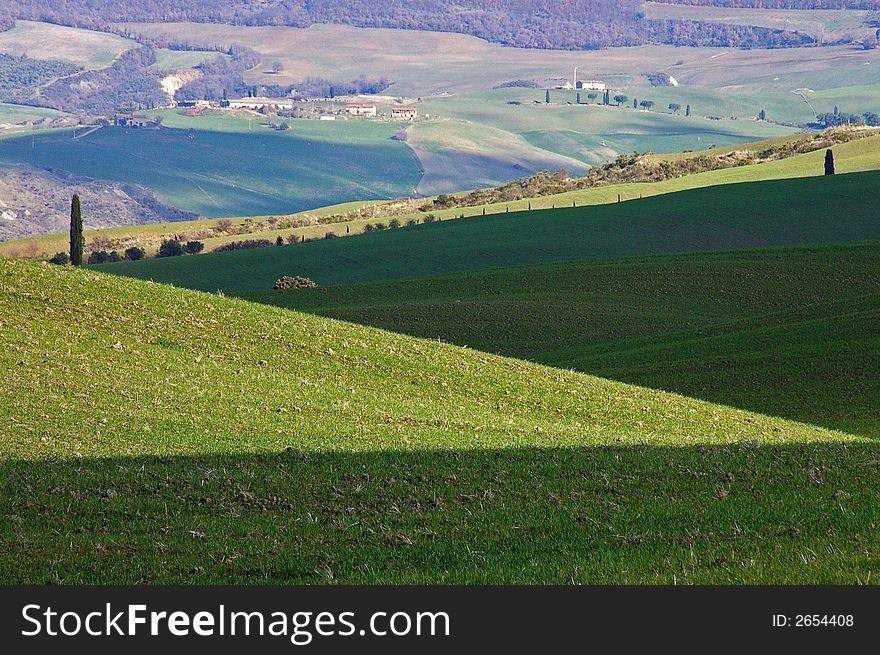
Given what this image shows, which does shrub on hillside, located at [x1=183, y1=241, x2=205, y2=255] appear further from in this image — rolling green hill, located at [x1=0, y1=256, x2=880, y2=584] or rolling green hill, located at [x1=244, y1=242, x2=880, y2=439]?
rolling green hill, located at [x1=0, y1=256, x2=880, y2=584]

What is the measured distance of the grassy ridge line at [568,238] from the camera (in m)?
89.0

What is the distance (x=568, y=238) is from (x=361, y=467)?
78340mm

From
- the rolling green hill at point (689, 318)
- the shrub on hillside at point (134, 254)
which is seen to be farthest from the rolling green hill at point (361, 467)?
the shrub on hillside at point (134, 254)

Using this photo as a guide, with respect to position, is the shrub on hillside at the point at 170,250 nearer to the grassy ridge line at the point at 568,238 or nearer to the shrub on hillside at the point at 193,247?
the shrub on hillside at the point at 193,247

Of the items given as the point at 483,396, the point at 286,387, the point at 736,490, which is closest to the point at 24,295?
the point at 286,387

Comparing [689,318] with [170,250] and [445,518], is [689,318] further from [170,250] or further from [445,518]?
[170,250]

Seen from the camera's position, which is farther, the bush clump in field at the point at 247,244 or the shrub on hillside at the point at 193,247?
the bush clump in field at the point at 247,244

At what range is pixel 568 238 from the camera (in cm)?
9394

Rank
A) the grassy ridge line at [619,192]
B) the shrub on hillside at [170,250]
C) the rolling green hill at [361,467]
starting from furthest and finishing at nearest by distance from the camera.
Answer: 1. the grassy ridge line at [619,192]
2. the shrub on hillside at [170,250]
3. the rolling green hill at [361,467]

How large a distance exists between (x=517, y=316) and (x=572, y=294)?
7.14 m

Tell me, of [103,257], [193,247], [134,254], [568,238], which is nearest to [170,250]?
[193,247]

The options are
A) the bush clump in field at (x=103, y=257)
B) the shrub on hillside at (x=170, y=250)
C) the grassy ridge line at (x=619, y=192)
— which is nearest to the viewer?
the bush clump in field at (x=103, y=257)

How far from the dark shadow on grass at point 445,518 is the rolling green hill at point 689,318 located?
14.9 metres

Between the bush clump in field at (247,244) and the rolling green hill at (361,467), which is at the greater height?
the rolling green hill at (361,467)
